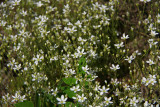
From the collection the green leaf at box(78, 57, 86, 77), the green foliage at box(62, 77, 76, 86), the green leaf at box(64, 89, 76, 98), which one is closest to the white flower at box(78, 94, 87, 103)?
the green leaf at box(64, 89, 76, 98)

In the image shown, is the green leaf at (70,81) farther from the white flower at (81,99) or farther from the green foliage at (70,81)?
the white flower at (81,99)

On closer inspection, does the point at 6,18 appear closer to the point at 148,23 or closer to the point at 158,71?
the point at 148,23

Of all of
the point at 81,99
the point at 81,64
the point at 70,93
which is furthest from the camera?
the point at 81,64

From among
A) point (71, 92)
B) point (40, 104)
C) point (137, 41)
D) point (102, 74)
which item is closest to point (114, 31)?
point (137, 41)

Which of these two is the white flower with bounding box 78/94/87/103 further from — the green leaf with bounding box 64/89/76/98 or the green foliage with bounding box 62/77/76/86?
the green foliage with bounding box 62/77/76/86

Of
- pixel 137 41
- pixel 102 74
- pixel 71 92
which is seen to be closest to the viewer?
pixel 71 92

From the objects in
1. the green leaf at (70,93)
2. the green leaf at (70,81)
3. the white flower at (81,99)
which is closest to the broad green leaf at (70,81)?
the green leaf at (70,81)

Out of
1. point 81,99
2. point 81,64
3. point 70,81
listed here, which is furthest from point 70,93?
point 81,64

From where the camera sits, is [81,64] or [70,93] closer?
[70,93]

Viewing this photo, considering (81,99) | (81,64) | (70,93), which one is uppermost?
(81,64)

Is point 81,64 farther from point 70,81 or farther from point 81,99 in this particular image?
point 81,99

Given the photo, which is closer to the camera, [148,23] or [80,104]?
[80,104]
